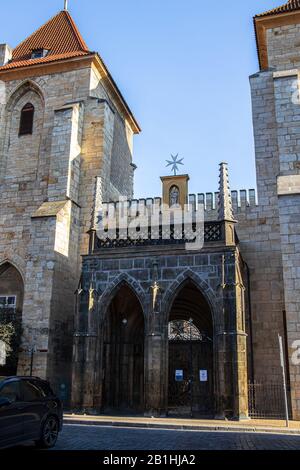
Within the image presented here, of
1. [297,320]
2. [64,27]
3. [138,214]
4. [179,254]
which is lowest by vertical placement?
[297,320]

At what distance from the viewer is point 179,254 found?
15.0 m

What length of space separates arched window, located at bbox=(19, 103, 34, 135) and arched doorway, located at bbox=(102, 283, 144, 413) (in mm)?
9971

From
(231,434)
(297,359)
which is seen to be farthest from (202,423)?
(297,359)

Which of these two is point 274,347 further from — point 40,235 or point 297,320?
point 40,235

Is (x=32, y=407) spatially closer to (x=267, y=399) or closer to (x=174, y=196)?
(x=267, y=399)

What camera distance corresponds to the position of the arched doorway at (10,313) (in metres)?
16.8

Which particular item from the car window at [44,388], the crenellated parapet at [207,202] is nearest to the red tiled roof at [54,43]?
the crenellated parapet at [207,202]

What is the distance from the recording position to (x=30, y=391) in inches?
329

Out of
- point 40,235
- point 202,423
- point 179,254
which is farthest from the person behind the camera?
point 40,235

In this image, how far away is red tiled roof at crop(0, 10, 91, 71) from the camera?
23.3 meters

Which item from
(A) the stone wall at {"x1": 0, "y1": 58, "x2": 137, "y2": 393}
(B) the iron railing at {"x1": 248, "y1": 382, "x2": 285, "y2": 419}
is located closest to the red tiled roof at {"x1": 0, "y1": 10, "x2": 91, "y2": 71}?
(A) the stone wall at {"x1": 0, "y1": 58, "x2": 137, "y2": 393}

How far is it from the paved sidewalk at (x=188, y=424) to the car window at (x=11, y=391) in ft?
16.0

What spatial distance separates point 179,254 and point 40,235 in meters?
6.35

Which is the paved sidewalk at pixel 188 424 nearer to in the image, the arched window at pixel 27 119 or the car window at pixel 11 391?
the car window at pixel 11 391
